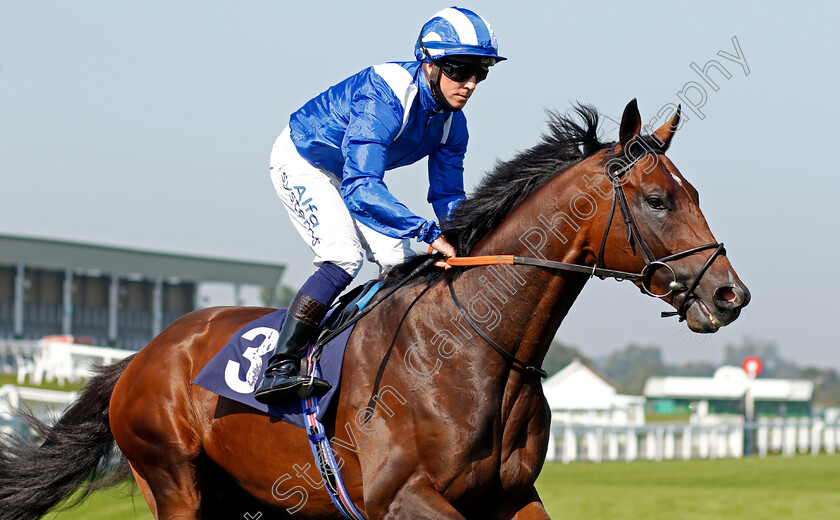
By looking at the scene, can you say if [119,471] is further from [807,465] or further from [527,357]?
[807,465]

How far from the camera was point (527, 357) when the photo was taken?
3.50 m

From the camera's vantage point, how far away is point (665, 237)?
3236mm

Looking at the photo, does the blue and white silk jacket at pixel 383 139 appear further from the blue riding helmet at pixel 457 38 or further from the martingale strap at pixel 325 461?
the martingale strap at pixel 325 461

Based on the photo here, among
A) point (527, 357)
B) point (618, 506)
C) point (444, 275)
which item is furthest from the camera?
point (618, 506)

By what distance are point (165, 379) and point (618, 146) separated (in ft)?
7.81

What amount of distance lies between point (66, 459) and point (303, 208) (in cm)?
206

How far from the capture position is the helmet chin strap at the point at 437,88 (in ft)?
12.5

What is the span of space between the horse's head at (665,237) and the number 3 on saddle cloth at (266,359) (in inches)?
44.4

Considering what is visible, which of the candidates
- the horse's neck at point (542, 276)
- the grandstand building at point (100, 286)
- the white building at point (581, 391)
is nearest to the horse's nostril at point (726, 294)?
the horse's neck at point (542, 276)

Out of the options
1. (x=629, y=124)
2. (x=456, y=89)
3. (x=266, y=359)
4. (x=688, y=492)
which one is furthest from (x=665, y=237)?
(x=688, y=492)

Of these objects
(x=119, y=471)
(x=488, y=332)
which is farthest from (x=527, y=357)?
(x=119, y=471)

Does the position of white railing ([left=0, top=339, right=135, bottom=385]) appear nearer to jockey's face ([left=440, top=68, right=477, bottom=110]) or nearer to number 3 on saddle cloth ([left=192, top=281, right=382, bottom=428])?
number 3 on saddle cloth ([left=192, top=281, right=382, bottom=428])

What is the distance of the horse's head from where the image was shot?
123 inches

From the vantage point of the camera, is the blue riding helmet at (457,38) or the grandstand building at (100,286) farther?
the grandstand building at (100,286)
